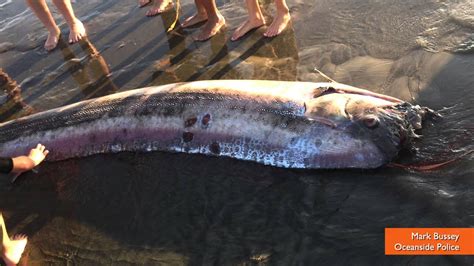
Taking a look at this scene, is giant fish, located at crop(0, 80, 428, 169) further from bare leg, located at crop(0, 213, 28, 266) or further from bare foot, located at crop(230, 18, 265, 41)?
bare foot, located at crop(230, 18, 265, 41)

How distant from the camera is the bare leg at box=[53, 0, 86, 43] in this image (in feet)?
23.1

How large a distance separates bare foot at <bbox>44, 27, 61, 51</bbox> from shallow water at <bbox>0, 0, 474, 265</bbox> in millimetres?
567

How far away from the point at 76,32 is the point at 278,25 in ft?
11.9

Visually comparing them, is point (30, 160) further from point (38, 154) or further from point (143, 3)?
point (143, 3)

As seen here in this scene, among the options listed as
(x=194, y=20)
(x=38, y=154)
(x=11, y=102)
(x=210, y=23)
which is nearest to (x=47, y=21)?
(x=11, y=102)

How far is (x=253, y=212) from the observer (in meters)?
3.62

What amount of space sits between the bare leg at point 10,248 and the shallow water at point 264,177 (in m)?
0.10

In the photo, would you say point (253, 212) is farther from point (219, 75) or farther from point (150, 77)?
point (150, 77)

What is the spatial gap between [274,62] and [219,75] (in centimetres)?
76

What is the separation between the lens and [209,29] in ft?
20.8

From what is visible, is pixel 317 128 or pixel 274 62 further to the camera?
pixel 274 62

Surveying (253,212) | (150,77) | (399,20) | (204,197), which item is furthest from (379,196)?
(150,77)

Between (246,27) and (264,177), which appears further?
(246,27)

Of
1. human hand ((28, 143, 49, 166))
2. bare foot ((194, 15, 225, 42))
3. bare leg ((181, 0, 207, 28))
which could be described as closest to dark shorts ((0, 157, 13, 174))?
human hand ((28, 143, 49, 166))
